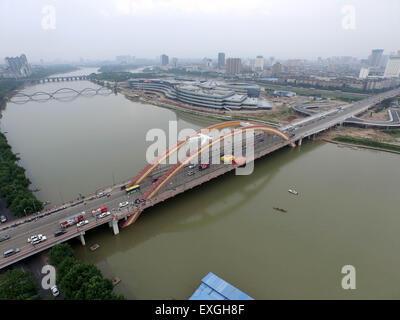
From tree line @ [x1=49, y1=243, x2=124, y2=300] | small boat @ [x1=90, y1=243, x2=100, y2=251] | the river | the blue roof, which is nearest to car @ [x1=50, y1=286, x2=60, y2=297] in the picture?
tree line @ [x1=49, y1=243, x2=124, y2=300]

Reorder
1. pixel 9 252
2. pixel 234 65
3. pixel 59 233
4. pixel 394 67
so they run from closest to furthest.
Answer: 1. pixel 9 252
2. pixel 59 233
3. pixel 394 67
4. pixel 234 65

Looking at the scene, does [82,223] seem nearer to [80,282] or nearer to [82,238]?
[82,238]

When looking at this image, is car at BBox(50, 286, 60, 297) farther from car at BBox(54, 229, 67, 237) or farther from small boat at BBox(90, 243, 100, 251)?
car at BBox(54, 229, 67, 237)

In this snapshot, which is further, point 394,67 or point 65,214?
point 394,67

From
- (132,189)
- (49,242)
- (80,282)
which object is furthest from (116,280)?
(132,189)

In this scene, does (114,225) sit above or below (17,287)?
above

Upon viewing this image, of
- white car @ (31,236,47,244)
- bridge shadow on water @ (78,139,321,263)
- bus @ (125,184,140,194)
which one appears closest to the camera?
white car @ (31,236,47,244)
